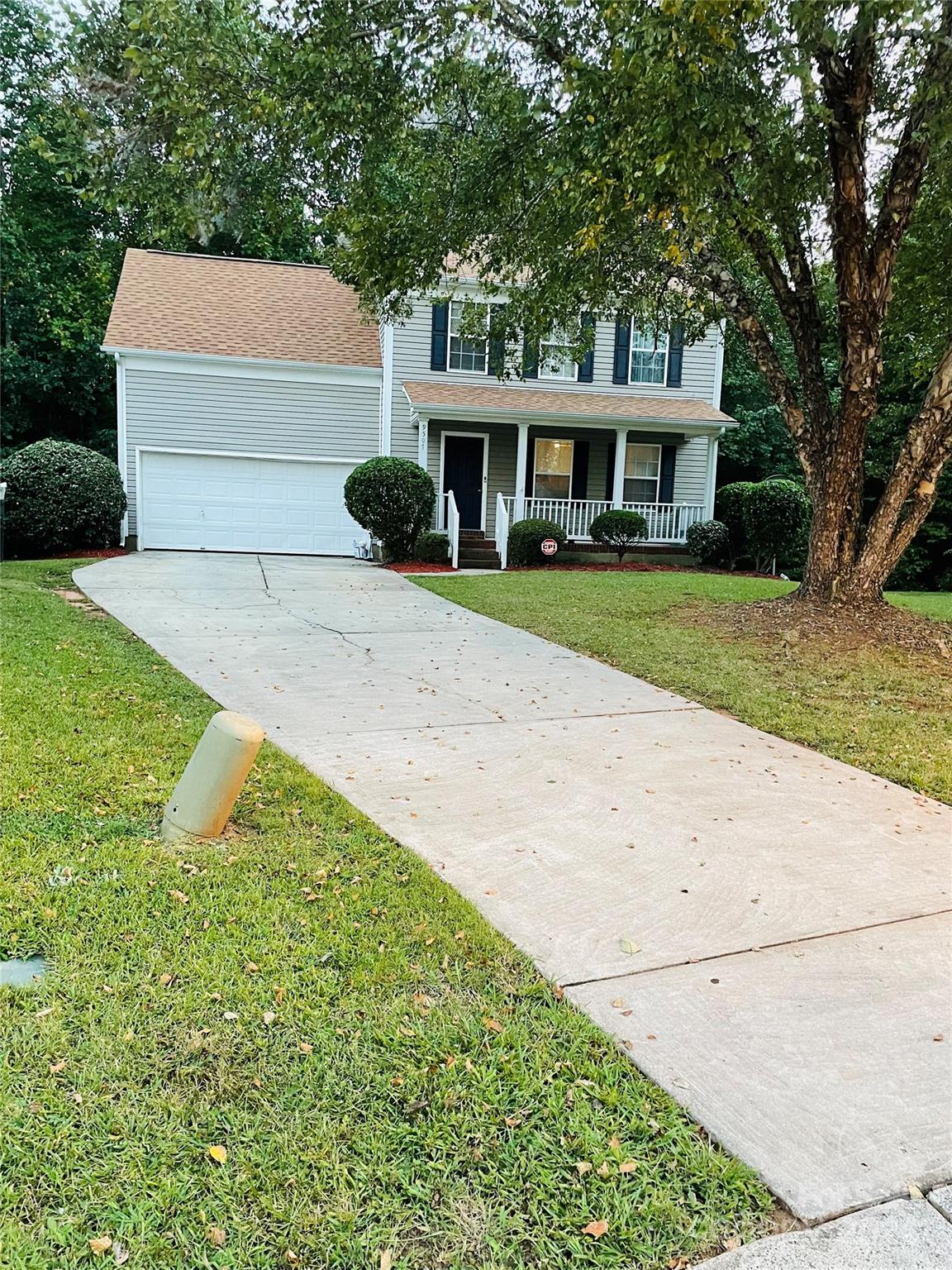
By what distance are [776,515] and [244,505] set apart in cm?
1058

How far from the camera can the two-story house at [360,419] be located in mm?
16984

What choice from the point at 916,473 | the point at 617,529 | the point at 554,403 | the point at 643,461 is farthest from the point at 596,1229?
the point at 643,461

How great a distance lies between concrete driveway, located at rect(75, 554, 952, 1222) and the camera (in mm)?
2264

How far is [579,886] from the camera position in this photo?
3428 millimetres

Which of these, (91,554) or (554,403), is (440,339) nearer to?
(554,403)

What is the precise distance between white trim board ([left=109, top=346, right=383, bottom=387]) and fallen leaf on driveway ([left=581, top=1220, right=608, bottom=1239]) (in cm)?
1749

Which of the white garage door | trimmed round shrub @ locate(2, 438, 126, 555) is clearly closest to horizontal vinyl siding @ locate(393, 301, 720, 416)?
the white garage door

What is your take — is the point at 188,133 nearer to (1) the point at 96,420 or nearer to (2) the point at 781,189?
(2) the point at 781,189

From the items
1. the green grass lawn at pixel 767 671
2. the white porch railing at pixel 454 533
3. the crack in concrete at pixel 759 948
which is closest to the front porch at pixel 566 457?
the white porch railing at pixel 454 533

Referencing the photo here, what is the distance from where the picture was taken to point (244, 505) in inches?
682

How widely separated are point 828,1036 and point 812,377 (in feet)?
27.5

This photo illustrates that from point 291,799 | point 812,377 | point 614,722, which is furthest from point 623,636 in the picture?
point 291,799

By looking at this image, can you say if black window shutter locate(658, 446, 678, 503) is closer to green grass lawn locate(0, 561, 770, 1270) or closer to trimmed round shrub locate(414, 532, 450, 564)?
trimmed round shrub locate(414, 532, 450, 564)

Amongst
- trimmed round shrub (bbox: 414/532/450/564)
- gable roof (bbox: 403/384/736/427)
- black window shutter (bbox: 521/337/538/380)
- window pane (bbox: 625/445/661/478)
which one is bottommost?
trimmed round shrub (bbox: 414/532/450/564)
